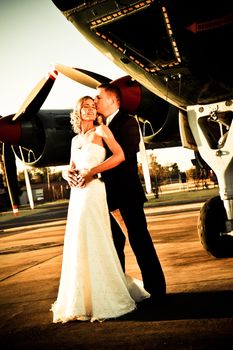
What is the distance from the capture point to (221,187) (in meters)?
5.21

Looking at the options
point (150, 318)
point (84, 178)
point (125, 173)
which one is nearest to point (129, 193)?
point (125, 173)

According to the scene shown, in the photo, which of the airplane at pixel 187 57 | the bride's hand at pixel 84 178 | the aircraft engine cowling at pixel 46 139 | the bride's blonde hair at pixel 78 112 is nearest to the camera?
the bride's hand at pixel 84 178

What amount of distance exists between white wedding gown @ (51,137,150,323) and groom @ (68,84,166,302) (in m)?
0.13

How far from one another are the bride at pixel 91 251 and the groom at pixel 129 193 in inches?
4.8

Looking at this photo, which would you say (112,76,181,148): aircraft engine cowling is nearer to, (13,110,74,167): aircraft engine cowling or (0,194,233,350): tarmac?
(13,110,74,167): aircraft engine cowling

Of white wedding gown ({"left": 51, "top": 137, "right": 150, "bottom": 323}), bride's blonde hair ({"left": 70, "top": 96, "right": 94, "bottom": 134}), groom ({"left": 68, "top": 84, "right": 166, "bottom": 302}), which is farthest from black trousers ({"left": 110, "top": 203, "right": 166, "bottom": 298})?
bride's blonde hair ({"left": 70, "top": 96, "right": 94, "bottom": 134})

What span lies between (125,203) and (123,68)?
2308 millimetres

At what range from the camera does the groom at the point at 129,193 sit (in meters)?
3.83

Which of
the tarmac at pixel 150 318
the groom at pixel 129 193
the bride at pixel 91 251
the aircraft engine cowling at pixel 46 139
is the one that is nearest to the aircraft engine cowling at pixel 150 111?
the aircraft engine cowling at pixel 46 139

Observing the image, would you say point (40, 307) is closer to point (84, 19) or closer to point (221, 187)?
point (221, 187)

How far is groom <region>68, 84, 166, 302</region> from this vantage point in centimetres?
383

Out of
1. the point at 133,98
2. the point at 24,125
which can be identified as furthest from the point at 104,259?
the point at 24,125

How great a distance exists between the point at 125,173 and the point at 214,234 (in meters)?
2.18

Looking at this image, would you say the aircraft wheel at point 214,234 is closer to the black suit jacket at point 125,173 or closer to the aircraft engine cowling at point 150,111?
the black suit jacket at point 125,173
